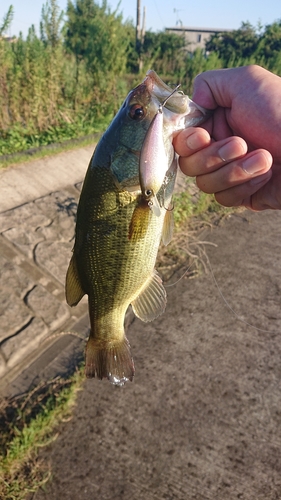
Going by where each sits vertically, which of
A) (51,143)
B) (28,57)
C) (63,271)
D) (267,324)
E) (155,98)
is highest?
(155,98)

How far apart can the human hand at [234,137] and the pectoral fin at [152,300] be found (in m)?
0.54

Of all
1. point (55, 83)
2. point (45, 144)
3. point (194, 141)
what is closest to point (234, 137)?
point (194, 141)

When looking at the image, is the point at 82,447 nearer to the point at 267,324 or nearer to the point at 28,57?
the point at 267,324

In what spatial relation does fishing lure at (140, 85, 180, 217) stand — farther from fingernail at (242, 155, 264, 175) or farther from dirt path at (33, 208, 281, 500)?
dirt path at (33, 208, 281, 500)

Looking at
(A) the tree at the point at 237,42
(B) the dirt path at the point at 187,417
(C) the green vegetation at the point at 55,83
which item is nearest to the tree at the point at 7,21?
(C) the green vegetation at the point at 55,83

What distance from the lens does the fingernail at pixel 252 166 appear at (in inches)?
73.1

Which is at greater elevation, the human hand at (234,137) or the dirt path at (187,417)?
the human hand at (234,137)

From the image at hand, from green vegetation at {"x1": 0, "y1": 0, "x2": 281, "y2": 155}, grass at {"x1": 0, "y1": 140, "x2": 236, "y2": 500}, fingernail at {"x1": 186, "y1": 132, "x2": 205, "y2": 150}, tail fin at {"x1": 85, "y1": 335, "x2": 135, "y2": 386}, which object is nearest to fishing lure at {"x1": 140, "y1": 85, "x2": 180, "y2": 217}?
fingernail at {"x1": 186, "y1": 132, "x2": 205, "y2": 150}

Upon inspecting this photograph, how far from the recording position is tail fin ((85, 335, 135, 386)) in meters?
2.00

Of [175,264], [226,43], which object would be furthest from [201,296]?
[226,43]

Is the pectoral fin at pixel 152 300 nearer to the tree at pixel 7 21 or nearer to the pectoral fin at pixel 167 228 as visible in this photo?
the pectoral fin at pixel 167 228

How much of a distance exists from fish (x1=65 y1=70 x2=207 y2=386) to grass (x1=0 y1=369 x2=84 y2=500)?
1190 millimetres

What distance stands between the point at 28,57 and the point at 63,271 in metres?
4.21

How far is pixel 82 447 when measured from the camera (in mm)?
2941
